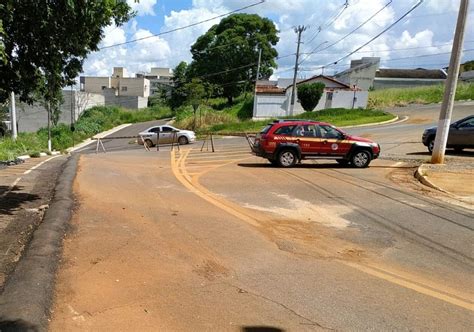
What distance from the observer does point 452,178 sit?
45.2 ft

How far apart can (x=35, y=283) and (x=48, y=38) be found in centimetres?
454

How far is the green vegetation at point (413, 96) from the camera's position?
52625 mm

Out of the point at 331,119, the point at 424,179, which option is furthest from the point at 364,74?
the point at 424,179

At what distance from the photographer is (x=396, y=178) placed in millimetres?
14320

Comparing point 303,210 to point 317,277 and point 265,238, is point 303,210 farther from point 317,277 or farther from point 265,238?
point 317,277

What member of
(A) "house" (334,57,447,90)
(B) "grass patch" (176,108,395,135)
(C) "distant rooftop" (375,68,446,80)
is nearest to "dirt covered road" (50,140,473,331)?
(B) "grass patch" (176,108,395,135)

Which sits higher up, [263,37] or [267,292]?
[263,37]

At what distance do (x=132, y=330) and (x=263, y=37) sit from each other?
69.7 m

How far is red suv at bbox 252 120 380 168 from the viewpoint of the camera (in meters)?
16.4

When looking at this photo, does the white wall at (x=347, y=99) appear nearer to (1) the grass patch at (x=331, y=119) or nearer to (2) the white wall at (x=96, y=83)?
(1) the grass patch at (x=331, y=119)

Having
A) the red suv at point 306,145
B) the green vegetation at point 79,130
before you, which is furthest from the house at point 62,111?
the red suv at point 306,145

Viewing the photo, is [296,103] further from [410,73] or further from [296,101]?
[410,73]

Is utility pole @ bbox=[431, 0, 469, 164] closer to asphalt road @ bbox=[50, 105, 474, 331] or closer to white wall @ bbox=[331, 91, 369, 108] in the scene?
asphalt road @ bbox=[50, 105, 474, 331]

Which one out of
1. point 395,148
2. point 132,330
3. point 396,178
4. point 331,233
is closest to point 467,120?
point 395,148
